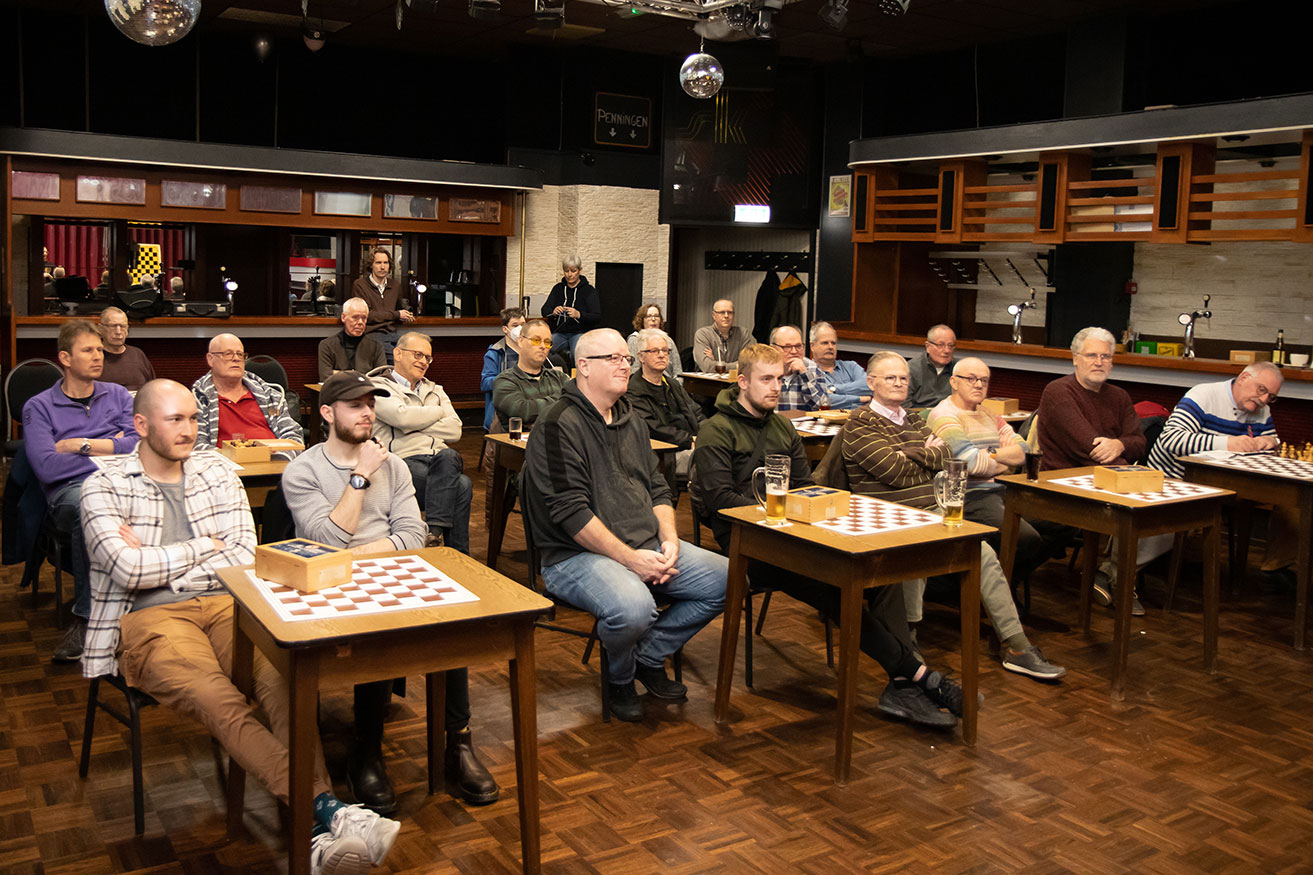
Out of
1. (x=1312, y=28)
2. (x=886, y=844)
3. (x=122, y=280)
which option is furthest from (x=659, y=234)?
(x=886, y=844)

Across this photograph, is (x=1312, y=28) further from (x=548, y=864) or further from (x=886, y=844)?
(x=548, y=864)

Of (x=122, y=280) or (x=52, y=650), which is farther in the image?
(x=122, y=280)

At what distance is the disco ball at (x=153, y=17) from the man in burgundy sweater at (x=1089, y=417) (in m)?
4.12

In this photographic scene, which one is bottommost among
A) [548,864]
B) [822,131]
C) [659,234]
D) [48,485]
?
[548,864]

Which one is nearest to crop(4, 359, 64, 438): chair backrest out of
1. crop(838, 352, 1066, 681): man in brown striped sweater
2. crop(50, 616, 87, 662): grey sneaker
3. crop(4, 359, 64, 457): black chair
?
crop(4, 359, 64, 457): black chair

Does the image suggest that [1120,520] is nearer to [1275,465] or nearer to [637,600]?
[1275,465]

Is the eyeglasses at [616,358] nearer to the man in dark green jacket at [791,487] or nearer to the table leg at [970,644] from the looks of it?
the man in dark green jacket at [791,487]

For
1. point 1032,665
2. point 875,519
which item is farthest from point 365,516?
point 1032,665

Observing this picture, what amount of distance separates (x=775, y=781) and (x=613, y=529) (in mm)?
997

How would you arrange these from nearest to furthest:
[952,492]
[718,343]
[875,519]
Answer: [952,492] < [875,519] < [718,343]

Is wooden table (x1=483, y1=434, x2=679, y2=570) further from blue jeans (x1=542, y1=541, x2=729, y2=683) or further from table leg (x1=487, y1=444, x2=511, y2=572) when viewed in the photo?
blue jeans (x1=542, y1=541, x2=729, y2=683)

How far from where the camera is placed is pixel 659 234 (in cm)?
1206

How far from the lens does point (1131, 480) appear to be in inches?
176

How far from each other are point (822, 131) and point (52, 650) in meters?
9.30
